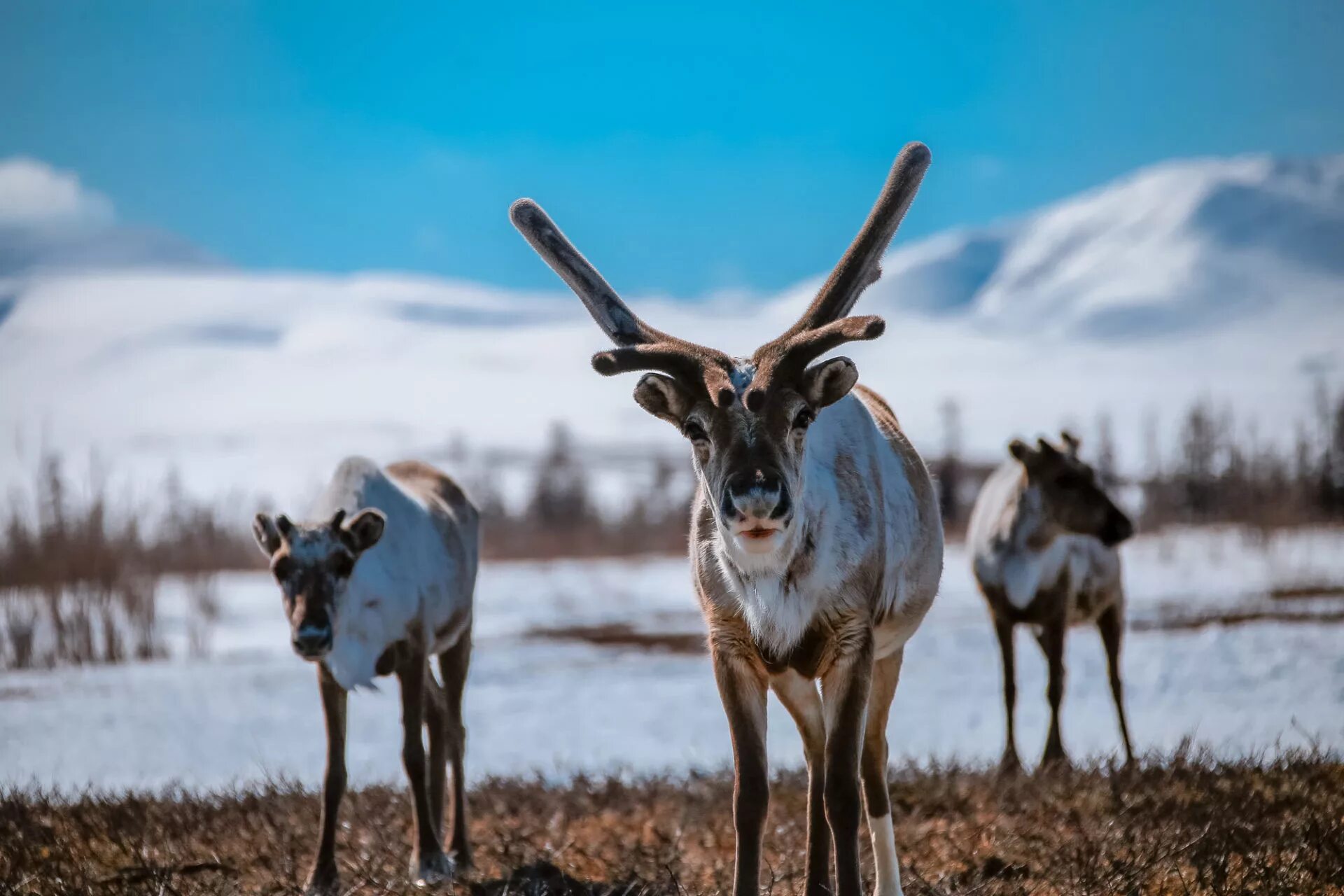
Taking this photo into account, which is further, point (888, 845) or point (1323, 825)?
point (1323, 825)

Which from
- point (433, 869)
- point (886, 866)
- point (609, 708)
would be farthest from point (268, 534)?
point (609, 708)

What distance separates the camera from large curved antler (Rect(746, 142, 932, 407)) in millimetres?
4727

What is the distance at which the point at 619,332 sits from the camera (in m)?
5.36

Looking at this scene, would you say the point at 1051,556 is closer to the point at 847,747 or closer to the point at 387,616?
the point at 387,616

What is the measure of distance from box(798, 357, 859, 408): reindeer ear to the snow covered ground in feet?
16.6

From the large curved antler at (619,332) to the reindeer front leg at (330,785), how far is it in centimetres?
276

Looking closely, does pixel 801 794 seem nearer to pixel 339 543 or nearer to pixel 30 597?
pixel 339 543

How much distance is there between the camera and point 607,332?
540 centimetres

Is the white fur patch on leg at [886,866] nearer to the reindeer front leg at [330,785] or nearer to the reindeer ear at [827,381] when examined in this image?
the reindeer ear at [827,381]

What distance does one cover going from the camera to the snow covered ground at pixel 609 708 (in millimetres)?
11523

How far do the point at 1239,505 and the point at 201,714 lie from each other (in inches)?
1240

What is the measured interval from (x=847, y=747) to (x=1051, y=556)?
6.20 metres

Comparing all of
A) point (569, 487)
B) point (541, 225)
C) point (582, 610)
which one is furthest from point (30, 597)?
point (569, 487)

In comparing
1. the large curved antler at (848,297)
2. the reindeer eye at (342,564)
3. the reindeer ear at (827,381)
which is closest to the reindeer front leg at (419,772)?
the reindeer eye at (342,564)
